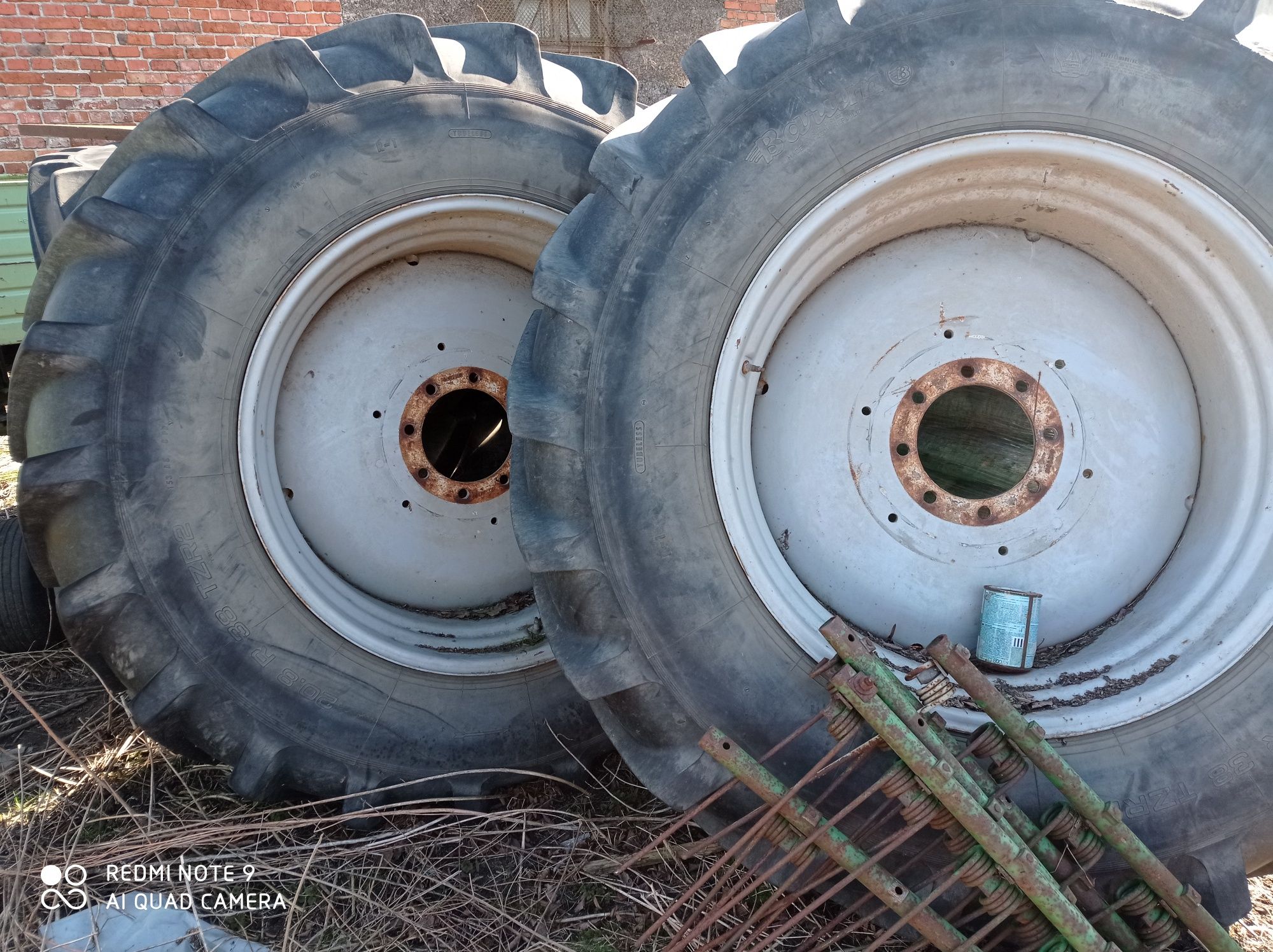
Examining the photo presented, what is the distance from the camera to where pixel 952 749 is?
1676 mm

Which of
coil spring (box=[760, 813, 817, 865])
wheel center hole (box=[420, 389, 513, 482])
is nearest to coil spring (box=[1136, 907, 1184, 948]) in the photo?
coil spring (box=[760, 813, 817, 865])

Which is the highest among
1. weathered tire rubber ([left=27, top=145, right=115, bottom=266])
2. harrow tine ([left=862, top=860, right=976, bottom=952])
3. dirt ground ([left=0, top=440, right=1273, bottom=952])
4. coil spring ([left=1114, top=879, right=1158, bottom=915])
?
weathered tire rubber ([left=27, top=145, right=115, bottom=266])

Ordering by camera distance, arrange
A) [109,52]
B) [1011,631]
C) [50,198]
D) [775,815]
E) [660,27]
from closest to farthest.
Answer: [775,815], [1011,631], [50,198], [109,52], [660,27]

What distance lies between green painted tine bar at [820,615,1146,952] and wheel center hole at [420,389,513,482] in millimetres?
1349

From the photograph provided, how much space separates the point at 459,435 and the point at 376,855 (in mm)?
1196

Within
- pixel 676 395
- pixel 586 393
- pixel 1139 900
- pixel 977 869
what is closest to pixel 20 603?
pixel 586 393

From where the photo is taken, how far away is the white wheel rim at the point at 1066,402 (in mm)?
1826

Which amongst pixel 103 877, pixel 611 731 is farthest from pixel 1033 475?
pixel 103 877

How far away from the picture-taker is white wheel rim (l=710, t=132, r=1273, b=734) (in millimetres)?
1826

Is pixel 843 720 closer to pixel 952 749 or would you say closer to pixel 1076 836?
pixel 952 749

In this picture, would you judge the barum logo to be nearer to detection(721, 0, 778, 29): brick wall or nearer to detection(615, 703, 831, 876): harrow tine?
detection(615, 703, 831, 876): harrow tine

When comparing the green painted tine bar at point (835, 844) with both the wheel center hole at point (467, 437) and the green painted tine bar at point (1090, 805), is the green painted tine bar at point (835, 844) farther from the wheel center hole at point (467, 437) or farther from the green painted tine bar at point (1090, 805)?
the wheel center hole at point (467, 437)

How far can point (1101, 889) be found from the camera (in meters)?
1.79

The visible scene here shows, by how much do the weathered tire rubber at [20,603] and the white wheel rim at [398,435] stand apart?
1.20m
